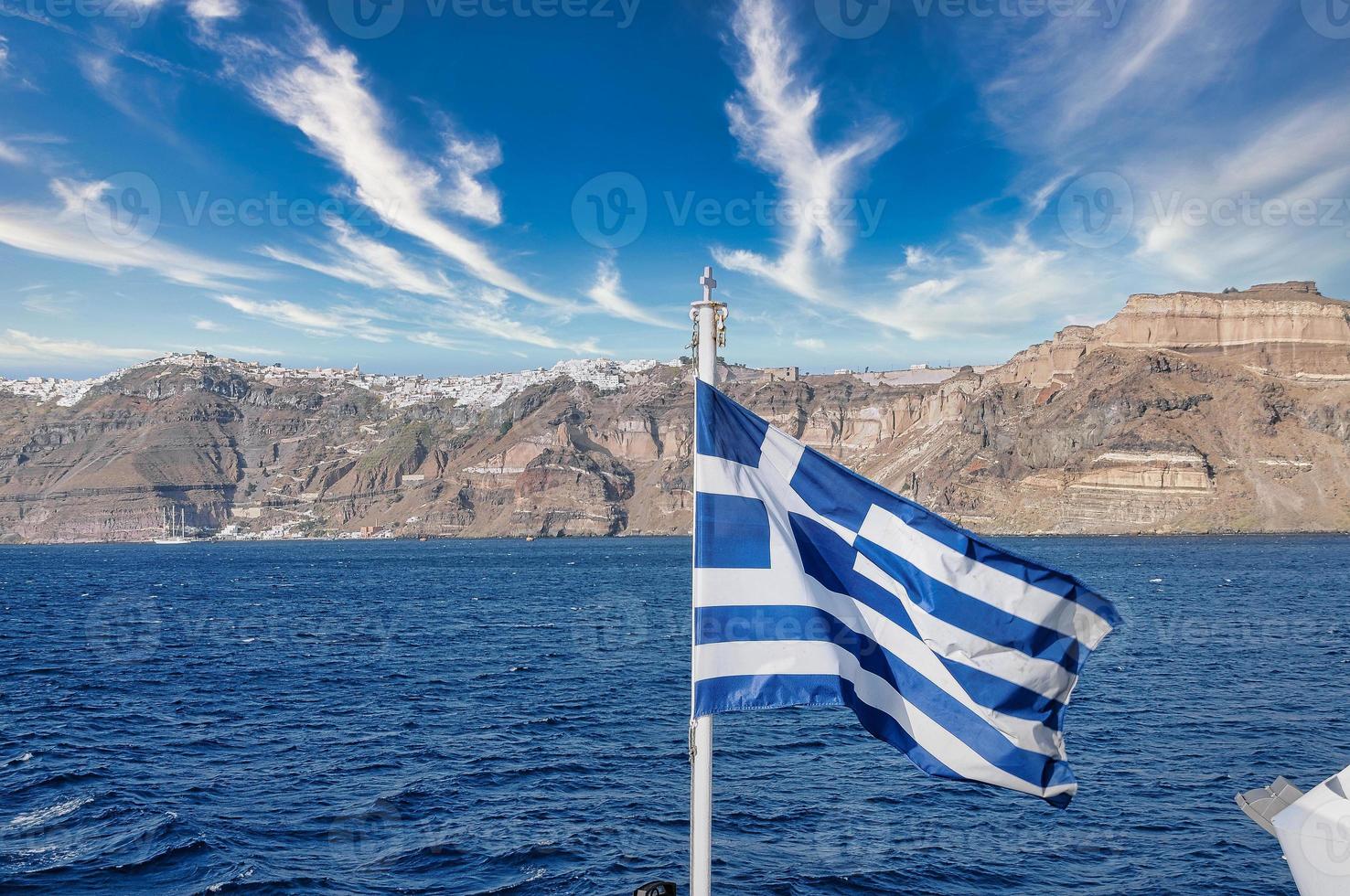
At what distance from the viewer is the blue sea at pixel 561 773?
21.4 m

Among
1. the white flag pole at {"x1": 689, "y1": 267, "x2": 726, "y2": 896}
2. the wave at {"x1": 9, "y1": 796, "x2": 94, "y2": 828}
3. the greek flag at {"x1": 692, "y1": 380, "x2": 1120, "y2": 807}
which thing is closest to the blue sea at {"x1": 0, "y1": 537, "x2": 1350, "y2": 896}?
the wave at {"x1": 9, "y1": 796, "x2": 94, "y2": 828}

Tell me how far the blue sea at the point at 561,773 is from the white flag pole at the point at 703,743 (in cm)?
1476

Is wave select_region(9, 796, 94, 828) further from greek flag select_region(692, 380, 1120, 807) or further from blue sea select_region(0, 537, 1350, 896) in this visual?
greek flag select_region(692, 380, 1120, 807)

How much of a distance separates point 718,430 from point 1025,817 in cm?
2230

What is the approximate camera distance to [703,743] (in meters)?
7.32

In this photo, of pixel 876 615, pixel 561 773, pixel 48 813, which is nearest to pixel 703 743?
pixel 876 615

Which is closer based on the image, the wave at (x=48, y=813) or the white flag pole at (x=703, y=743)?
the white flag pole at (x=703, y=743)

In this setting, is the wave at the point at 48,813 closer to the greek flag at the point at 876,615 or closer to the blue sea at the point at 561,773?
the blue sea at the point at 561,773

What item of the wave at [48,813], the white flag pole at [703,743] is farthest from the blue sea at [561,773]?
the white flag pole at [703,743]

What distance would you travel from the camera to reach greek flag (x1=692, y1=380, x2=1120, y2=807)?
24.9 ft

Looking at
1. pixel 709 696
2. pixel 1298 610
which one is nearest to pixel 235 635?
pixel 709 696

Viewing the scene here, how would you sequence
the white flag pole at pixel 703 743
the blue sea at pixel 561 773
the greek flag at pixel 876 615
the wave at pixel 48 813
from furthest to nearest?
the wave at pixel 48 813
the blue sea at pixel 561 773
the greek flag at pixel 876 615
the white flag pole at pixel 703 743

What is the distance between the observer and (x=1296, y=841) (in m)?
8.49

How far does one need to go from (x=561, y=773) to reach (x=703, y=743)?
929 inches
